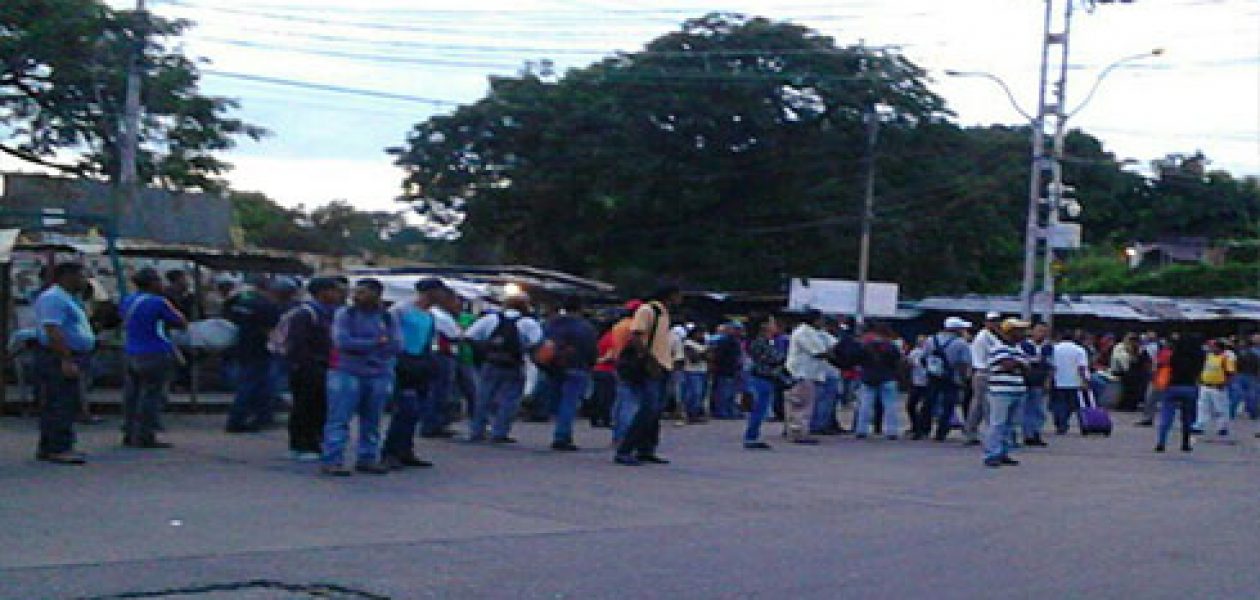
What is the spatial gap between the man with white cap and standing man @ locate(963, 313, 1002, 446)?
0.25 m

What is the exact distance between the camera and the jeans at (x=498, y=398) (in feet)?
54.5

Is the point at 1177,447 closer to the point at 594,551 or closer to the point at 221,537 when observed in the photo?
the point at 594,551

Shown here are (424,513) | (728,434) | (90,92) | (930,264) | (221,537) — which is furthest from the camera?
(930,264)

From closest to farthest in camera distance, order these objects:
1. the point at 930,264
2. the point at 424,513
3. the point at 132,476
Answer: the point at 424,513
the point at 132,476
the point at 930,264

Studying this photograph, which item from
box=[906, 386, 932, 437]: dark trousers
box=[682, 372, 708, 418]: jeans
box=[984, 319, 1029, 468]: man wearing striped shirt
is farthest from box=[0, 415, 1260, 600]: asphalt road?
box=[682, 372, 708, 418]: jeans

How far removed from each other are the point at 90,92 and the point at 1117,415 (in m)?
20.1

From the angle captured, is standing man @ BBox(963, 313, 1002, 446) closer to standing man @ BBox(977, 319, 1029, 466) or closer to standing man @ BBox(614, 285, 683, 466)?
standing man @ BBox(977, 319, 1029, 466)

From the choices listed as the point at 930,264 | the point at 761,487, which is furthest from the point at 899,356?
the point at 930,264

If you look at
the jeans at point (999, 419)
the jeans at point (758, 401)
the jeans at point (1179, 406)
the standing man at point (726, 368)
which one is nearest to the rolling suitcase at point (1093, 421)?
the jeans at point (1179, 406)

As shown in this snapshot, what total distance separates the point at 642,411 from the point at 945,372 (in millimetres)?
6728

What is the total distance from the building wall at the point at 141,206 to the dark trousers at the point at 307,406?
1077 cm

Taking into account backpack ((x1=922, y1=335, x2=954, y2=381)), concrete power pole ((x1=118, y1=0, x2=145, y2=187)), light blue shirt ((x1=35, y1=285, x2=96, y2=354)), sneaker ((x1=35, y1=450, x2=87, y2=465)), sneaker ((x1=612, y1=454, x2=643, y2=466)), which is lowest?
sneaker ((x1=35, y1=450, x2=87, y2=465))

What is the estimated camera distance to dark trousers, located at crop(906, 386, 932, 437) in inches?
837

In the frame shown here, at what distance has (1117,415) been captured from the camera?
31.3 m
